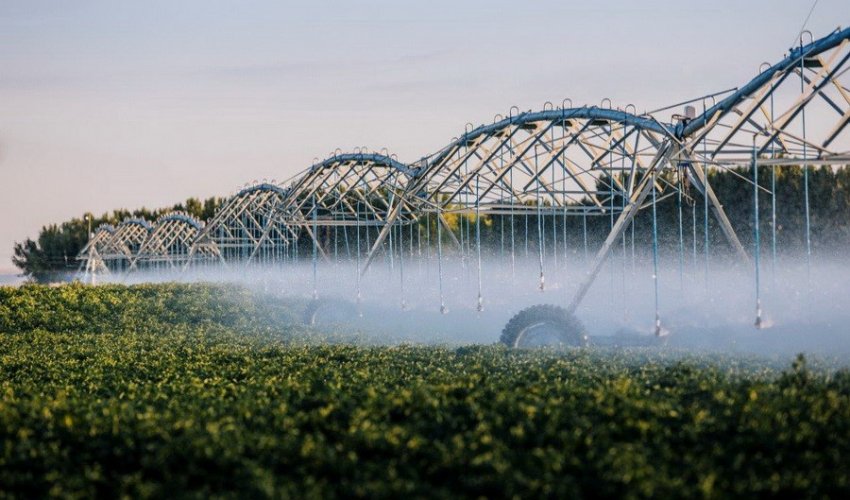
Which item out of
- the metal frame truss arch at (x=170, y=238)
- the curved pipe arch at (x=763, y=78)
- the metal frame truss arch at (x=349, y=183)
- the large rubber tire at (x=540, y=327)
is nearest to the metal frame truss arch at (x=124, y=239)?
the metal frame truss arch at (x=170, y=238)

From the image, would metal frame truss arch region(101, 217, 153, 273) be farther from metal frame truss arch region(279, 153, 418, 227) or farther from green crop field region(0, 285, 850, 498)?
green crop field region(0, 285, 850, 498)

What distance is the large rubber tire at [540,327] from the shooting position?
20781 millimetres

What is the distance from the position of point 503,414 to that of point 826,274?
2227 centimetres

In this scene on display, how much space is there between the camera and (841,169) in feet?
115

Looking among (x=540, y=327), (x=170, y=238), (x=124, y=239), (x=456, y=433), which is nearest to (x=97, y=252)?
(x=124, y=239)

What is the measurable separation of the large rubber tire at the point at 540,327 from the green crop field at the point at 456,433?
4.50 meters

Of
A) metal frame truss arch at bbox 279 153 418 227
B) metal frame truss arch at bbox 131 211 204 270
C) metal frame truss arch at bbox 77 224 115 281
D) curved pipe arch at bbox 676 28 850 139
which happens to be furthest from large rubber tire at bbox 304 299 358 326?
metal frame truss arch at bbox 77 224 115 281

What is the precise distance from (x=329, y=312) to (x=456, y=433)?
2389 centimetres

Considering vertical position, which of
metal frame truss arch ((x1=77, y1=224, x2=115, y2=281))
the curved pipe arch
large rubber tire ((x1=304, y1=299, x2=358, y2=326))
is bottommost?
large rubber tire ((x1=304, y1=299, x2=358, y2=326))

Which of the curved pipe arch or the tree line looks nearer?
the curved pipe arch

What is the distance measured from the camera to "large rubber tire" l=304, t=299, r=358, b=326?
110 ft

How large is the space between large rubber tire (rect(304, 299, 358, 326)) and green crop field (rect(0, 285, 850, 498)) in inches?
671

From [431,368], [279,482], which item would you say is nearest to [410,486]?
[279,482]

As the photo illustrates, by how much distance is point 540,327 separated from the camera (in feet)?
68.8
